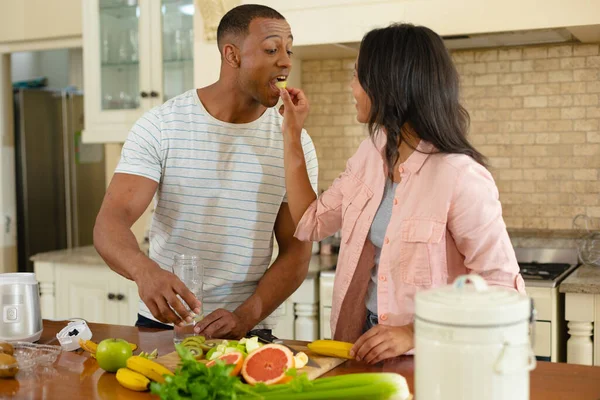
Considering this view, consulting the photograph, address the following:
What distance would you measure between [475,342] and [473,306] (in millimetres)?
51

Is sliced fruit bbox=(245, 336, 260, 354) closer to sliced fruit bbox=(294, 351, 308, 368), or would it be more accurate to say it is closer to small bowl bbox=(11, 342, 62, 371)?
sliced fruit bbox=(294, 351, 308, 368)

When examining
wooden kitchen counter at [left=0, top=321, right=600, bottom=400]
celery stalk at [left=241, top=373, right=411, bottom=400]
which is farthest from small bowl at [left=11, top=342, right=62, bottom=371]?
celery stalk at [left=241, top=373, right=411, bottom=400]

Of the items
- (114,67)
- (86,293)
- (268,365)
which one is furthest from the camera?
(114,67)

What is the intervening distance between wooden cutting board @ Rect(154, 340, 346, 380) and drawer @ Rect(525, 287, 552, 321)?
1.74 metres

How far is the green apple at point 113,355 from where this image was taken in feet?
5.56

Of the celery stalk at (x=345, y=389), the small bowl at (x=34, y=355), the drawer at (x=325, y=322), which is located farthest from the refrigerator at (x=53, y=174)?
the celery stalk at (x=345, y=389)

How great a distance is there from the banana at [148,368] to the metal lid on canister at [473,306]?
64cm

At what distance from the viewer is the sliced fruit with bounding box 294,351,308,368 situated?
1.62 m

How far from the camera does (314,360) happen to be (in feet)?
5.61

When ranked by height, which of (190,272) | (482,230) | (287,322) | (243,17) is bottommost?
(287,322)

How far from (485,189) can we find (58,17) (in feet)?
12.5

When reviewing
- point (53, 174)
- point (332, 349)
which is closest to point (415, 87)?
point (332, 349)

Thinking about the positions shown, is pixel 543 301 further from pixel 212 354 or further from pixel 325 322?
pixel 212 354

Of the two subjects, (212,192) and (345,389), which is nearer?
(345,389)
